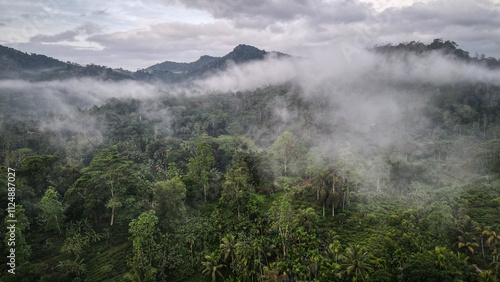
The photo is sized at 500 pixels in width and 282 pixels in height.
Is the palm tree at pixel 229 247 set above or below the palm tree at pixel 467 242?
above

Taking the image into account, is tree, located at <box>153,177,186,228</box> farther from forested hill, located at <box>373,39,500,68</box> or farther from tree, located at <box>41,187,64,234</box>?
forested hill, located at <box>373,39,500,68</box>

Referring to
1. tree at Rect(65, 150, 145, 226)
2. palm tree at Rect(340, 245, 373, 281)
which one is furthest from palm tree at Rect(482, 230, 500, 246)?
tree at Rect(65, 150, 145, 226)

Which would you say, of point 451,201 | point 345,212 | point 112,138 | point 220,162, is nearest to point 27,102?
point 112,138

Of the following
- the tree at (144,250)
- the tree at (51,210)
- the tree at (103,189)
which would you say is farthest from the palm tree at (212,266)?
the tree at (51,210)

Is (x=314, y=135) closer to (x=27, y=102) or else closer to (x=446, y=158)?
(x=446, y=158)

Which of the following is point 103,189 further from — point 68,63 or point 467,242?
point 68,63

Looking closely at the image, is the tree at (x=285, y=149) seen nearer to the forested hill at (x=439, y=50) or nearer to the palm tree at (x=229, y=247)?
the palm tree at (x=229, y=247)

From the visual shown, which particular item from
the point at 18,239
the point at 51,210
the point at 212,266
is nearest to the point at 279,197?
the point at 212,266
